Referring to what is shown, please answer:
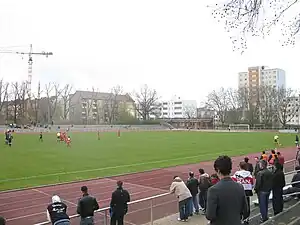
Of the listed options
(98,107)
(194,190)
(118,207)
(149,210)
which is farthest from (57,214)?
(98,107)

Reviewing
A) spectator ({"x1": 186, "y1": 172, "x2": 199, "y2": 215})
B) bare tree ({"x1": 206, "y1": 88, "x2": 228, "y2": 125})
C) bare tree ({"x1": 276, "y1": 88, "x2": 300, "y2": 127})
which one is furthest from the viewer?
bare tree ({"x1": 206, "y1": 88, "x2": 228, "y2": 125})

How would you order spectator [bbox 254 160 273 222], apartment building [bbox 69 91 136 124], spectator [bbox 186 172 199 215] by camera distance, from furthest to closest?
apartment building [bbox 69 91 136 124], spectator [bbox 186 172 199 215], spectator [bbox 254 160 273 222]

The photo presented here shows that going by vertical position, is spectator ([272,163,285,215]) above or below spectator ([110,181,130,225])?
above

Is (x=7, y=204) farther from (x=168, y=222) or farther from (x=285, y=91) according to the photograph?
(x=285, y=91)

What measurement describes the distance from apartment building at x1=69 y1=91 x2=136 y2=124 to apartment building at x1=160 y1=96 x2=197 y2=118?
3143 cm

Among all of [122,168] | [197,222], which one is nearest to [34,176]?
[122,168]

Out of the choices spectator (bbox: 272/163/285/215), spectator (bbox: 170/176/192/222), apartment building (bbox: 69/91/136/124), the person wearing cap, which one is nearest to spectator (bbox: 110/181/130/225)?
spectator (bbox: 170/176/192/222)

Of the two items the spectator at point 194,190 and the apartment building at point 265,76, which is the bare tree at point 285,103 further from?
the spectator at point 194,190

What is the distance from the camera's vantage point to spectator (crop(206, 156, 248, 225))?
11.2 ft

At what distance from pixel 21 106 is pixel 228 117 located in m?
58.8

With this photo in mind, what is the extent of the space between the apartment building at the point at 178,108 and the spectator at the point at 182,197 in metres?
139

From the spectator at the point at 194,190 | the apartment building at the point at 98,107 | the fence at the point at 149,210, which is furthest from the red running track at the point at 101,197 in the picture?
the apartment building at the point at 98,107

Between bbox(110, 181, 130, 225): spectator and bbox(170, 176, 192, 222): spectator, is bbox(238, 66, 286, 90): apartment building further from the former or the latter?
bbox(110, 181, 130, 225): spectator

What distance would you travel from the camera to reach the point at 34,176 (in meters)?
19.0
